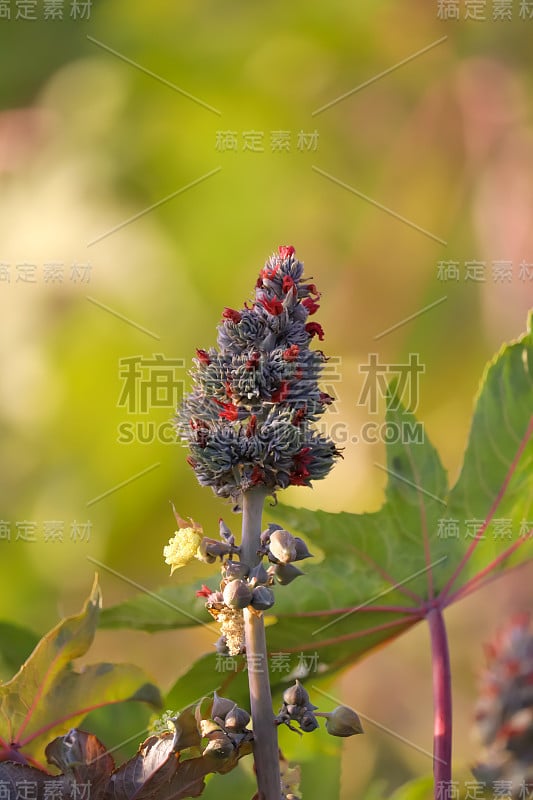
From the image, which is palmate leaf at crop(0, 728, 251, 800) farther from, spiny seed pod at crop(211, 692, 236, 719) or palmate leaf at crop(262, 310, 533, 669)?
palmate leaf at crop(262, 310, 533, 669)

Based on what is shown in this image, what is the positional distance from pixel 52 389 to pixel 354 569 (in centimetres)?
127

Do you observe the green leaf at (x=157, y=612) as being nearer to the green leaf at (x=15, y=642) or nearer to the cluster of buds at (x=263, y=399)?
the green leaf at (x=15, y=642)

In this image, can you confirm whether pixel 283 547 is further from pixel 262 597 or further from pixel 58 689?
pixel 58 689

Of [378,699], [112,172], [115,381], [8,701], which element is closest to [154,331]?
[115,381]

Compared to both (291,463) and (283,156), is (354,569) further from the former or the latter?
(283,156)

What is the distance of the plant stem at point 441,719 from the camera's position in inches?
26.0

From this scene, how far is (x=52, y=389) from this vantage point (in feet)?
6.49

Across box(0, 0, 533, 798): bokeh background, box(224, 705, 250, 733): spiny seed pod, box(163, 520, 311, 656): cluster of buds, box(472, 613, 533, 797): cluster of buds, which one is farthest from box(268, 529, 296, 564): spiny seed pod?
box(0, 0, 533, 798): bokeh background

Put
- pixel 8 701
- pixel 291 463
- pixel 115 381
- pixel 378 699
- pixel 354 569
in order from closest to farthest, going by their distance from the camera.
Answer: pixel 291 463 < pixel 8 701 < pixel 354 569 < pixel 378 699 < pixel 115 381

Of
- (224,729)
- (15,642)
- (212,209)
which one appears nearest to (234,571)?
(224,729)

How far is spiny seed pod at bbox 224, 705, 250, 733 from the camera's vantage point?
0.57m

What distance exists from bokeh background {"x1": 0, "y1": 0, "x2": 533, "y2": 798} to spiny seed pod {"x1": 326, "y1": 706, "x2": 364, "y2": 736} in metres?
1.22

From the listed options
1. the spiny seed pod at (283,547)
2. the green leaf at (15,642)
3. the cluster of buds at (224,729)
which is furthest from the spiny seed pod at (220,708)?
the green leaf at (15,642)

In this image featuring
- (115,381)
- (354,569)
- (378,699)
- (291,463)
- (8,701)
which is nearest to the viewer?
(291,463)
